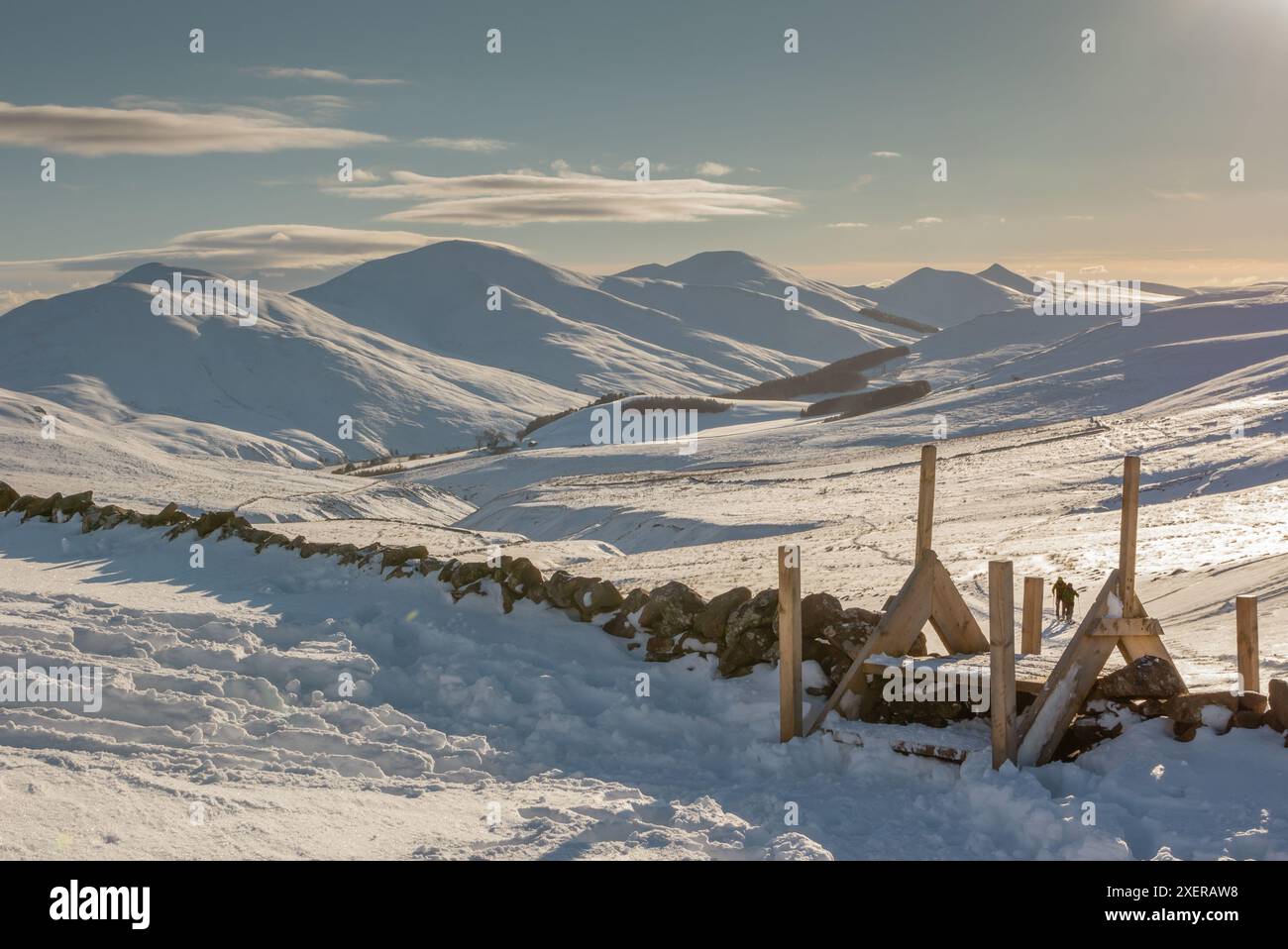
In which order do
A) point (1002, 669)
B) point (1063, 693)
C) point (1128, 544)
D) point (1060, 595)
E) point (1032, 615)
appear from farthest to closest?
point (1060, 595), point (1032, 615), point (1128, 544), point (1063, 693), point (1002, 669)

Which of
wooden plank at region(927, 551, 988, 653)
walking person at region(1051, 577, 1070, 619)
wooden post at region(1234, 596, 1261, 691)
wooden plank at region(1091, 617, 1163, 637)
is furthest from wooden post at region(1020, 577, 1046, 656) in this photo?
walking person at region(1051, 577, 1070, 619)

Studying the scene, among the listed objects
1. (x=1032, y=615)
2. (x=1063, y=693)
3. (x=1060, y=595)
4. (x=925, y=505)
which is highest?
(x=925, y=505)

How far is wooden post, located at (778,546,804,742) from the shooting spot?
416 inches

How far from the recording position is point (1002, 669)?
30.7ft

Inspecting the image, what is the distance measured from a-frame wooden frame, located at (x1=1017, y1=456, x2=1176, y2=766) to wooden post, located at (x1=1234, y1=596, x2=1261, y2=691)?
0.67 m

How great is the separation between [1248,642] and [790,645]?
13.0 ft
